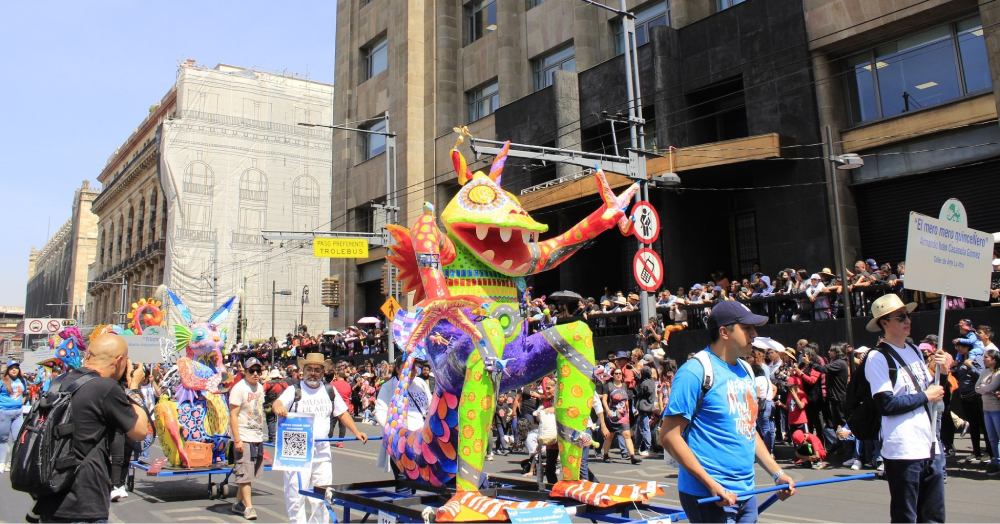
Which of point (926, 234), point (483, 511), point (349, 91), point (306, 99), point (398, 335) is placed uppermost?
point (306, 99)

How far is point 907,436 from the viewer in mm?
4402

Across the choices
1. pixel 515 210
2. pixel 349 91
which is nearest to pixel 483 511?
pixel 515 210

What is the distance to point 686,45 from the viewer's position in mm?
20797

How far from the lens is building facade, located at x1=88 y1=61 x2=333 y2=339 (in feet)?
165

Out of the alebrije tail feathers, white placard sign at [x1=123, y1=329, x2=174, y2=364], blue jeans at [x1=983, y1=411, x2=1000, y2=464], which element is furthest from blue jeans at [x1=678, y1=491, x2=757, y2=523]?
white placard sign at [x1=123, y1=329, x2=174, y2=364]

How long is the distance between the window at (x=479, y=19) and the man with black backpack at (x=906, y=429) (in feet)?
87.7

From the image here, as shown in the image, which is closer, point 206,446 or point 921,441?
point 921,441

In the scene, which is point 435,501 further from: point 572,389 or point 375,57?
point 375,57

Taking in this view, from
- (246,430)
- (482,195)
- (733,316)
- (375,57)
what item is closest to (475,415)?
(482,195)

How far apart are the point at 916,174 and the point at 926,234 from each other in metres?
13.5

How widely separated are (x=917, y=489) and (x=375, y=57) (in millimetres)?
34927

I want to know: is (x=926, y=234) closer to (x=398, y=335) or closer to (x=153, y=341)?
(x=398, y=335)

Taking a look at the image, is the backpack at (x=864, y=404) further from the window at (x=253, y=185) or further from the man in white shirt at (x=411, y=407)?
the window at (x=253, y=185)

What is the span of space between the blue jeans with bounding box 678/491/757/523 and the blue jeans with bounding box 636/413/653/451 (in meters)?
9.82
